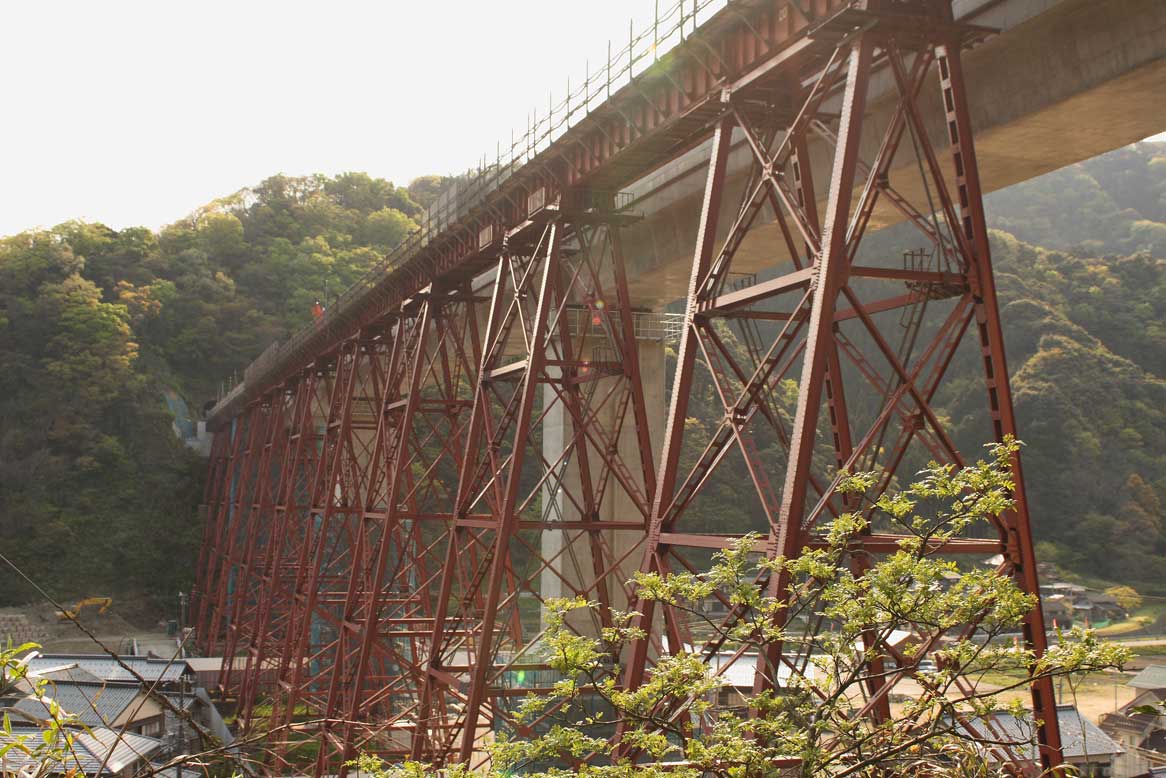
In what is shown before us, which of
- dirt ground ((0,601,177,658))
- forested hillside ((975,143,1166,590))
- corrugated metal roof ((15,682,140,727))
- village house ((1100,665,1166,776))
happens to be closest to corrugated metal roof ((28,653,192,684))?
corrugated metal roof ((15,682,140,727))

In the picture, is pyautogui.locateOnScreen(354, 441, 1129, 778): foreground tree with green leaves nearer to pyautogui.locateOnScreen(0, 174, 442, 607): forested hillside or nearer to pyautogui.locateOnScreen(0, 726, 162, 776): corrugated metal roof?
pyautogui.locateOnScreen(0, 726, 162, 776): corrugated metal roof

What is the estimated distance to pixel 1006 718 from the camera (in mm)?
22500

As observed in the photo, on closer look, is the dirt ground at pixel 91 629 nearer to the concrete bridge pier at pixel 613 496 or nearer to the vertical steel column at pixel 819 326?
the concrete bridge pier at pixel 613 496

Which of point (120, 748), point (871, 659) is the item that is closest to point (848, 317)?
point (871, 659)

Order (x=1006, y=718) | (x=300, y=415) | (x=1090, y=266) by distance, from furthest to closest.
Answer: (x=1090, y=266), (x=300, y=415), (x=1006, y=718)

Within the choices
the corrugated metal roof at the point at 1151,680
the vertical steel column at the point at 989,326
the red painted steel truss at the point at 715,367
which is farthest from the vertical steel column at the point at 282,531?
the corrugated metal roof at the point at 1151,680

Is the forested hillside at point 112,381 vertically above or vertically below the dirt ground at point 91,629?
above

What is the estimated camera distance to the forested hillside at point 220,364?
146ft

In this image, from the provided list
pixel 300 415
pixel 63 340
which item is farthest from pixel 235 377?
pixel 300 415

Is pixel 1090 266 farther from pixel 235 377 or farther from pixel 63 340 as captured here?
pixel 63 340

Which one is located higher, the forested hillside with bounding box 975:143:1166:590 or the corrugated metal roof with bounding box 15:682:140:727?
the forested hillside with bounding box 975:143:1166:590

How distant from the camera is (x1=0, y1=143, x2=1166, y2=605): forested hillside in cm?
4447

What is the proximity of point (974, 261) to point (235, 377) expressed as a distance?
4925cm

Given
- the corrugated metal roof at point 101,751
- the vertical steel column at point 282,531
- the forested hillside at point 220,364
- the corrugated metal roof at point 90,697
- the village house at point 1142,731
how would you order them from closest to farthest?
the corrugated metal roof at point 101,751 < the corrugated metal roof at point 90,697 < the village house at point 1142,731 < the vertical steel column at point 282,531 < the forested hillside at point 220,364
